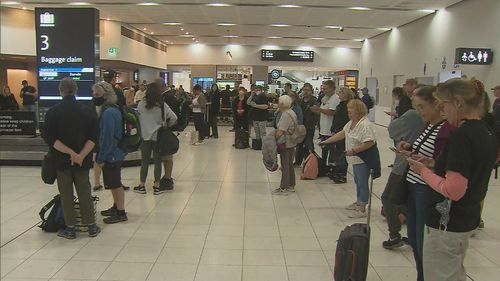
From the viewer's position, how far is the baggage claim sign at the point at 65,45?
744 centimetres

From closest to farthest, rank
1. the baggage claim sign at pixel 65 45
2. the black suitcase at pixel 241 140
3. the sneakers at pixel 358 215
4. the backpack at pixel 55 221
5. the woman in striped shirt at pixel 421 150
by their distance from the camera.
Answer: the woman in striped shirt at pixel 421 150 → the backpack at pixel 55 221 → the sneakers at pixel 358 215 → the baggage claim sign at pixel 65 45 → the black suitcase at pixel 241 140

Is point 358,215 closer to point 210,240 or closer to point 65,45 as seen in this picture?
point 210,240

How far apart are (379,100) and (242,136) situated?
1061 centimetres

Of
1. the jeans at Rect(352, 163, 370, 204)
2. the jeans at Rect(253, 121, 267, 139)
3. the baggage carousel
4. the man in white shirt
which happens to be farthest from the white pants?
the jeans at Rect(253, 121, 267, 139)

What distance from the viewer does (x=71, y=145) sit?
3.92 meters

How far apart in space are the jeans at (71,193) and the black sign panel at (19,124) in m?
4.51

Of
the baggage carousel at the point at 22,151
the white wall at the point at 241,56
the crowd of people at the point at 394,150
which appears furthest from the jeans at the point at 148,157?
the white wall at the point at 241,56

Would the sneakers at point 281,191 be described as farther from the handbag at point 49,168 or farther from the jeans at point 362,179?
the handbag at point 49,168

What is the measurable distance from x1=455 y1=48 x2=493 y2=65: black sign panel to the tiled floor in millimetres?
4807

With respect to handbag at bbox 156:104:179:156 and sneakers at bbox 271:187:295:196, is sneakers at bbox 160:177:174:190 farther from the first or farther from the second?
sneakers at bbox 271:187:295:196

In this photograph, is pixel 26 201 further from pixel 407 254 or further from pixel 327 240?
pixel 407 254

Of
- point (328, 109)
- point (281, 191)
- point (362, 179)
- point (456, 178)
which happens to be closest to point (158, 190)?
point (281, 191)

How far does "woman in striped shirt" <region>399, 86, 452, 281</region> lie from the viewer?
2725 mm

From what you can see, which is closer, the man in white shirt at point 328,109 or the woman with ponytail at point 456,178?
the woman with ponytail at point 456,178
